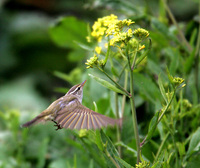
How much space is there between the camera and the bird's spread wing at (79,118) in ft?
3.72

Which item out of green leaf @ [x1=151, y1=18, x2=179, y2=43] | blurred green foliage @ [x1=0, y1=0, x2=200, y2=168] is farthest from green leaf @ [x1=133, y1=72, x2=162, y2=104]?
green leaf @ [x1=151, y1=18, x2=179, y2=43]

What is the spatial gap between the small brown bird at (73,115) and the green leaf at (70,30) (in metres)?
0.76

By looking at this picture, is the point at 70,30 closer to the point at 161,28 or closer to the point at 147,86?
the point at 161,28

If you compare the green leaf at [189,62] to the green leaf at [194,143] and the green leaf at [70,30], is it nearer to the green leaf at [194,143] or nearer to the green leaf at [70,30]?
the green leaf at [194,143]

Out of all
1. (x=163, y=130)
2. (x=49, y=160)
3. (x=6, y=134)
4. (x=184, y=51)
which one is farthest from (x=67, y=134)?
(x=184, y=51)

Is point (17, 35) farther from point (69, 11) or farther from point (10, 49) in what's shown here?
point (69, 11)

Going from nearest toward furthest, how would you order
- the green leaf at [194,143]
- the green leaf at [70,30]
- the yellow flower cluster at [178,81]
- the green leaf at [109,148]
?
the yellow flower cluster at [178,81], the green leaf at [109,148], the green leaf at [194,143], the green leaf at [70,30]

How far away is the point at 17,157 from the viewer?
6.33ft

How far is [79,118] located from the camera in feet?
4.16

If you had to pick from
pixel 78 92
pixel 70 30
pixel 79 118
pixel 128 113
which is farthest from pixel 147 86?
pixel 70 30

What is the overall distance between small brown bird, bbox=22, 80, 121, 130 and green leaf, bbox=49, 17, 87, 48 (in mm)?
765

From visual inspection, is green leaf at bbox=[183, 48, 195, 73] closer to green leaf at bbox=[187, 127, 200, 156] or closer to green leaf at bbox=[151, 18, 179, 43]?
green leaf at bbox=[151, 18, 179, 43]

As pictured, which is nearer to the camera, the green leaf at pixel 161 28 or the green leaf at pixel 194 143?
the green leaf at pixel 194 143

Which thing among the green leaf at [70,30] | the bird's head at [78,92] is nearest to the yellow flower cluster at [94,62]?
the bird's head at [78,92]
